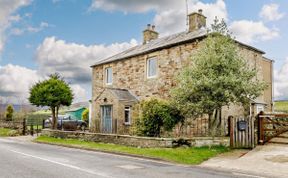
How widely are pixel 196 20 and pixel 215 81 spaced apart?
35.4 feet

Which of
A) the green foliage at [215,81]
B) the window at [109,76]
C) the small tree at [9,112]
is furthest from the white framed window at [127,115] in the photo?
the small tree at [9,112]

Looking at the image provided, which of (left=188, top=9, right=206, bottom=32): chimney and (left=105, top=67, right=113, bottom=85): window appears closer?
(left=188, top=9, right=206, bottom=32): chimney

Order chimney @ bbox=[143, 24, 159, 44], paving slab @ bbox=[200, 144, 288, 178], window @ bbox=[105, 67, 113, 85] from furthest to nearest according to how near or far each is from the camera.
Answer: chimney @ bbox=[143, 24, 159, 44], window @ bbox=[105, 67, 113, 85], paving slab @ bbox=[200, 144, 288, 178]

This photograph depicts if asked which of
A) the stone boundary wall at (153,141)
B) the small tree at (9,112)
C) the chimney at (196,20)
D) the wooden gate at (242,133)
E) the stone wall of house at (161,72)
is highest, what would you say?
the chimney at (196,20)

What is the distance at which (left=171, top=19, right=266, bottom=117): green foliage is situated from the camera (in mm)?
15750

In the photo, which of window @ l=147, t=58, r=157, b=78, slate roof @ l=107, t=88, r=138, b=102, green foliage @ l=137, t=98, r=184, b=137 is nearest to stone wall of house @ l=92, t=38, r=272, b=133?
window @ l=147, t=58, r=157, b=78

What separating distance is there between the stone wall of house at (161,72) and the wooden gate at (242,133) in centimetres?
612

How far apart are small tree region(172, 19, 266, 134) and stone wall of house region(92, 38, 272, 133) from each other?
4964 mm

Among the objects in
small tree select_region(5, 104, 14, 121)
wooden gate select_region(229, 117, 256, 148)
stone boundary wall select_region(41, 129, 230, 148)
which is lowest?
stone boundary wall select_region(41, 129, 230, 148)

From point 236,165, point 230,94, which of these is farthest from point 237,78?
point 236,165

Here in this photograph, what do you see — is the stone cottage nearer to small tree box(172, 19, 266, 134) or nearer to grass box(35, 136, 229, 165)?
small tree box(172, 19, 266, 134)

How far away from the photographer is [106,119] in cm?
2573

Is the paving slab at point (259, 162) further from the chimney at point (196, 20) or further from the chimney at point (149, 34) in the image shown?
the chimney at point (149, 34)

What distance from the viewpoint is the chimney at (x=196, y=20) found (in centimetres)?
2519
